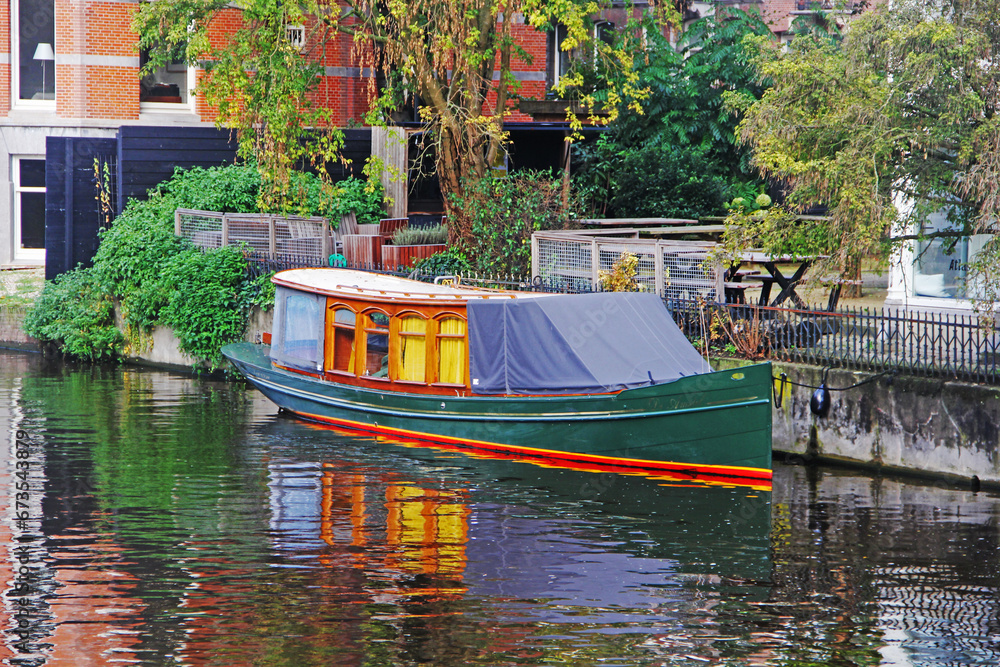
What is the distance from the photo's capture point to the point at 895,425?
15133mm

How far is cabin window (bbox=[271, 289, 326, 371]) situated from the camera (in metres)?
17.9

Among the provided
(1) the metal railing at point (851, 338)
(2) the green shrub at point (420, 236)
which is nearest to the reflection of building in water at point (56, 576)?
(1) the metal railing at point (851, 338)

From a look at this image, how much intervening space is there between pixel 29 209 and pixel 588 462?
63.5ft

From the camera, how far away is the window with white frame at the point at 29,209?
29.1m

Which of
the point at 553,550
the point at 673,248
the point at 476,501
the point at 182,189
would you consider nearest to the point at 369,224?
the point at 182,189

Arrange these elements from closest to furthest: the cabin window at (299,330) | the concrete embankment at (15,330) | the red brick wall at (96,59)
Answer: the cabin window at (299,330), the concrete embankment at (15,330), the red brick wall at (96,59)

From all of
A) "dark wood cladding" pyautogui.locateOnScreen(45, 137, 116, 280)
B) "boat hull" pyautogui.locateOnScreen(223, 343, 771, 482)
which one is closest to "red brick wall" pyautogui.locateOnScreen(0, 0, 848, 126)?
"dark wood cladding" pyautogui.locateOnScreen(45, 137, 116, 280)

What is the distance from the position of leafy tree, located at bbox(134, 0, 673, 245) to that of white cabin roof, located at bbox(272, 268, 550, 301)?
3911mm

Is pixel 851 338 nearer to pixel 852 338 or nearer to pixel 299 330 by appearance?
pixel 852 338

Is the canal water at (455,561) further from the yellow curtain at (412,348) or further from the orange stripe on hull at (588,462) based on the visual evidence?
the yellow curtain at (412,348)

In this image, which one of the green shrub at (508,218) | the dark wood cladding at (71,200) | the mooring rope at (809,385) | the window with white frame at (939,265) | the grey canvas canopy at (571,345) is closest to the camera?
the mooring rope at (809,385)

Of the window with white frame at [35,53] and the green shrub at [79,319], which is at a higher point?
the window with white frame at [35,53]

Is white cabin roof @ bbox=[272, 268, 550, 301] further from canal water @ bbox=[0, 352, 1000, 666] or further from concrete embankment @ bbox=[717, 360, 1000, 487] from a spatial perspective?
concrete embankment @ bbox=[717, 360, 1000, 487]

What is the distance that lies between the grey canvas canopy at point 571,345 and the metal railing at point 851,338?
1451mm
